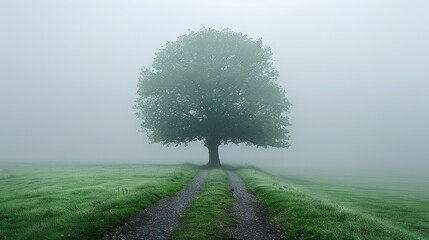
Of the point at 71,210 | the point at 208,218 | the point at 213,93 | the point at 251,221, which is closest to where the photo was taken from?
the point at 208,218

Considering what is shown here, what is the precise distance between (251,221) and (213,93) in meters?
55.8

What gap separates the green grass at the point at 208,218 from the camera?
2317cm

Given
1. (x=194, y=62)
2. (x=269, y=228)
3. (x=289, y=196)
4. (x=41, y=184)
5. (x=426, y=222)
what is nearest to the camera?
(x=269, y=228)

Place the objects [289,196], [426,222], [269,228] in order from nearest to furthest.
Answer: [269,228]
[426,222]
[289,196]

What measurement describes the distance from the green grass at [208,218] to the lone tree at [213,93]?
42.3 metres

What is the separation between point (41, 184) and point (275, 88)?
169 feet

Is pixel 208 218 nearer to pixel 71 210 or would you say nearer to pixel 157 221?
pixel 157 221

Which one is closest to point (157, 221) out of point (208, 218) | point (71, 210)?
point (208, 218)

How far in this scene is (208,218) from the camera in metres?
27.3

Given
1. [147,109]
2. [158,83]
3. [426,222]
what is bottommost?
[426,222]

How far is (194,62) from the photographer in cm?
8112

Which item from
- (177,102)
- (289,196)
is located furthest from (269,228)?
(177,102)

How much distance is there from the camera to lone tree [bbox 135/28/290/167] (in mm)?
80750

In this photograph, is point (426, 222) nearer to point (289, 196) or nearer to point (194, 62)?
Answer: point (289, 196)
